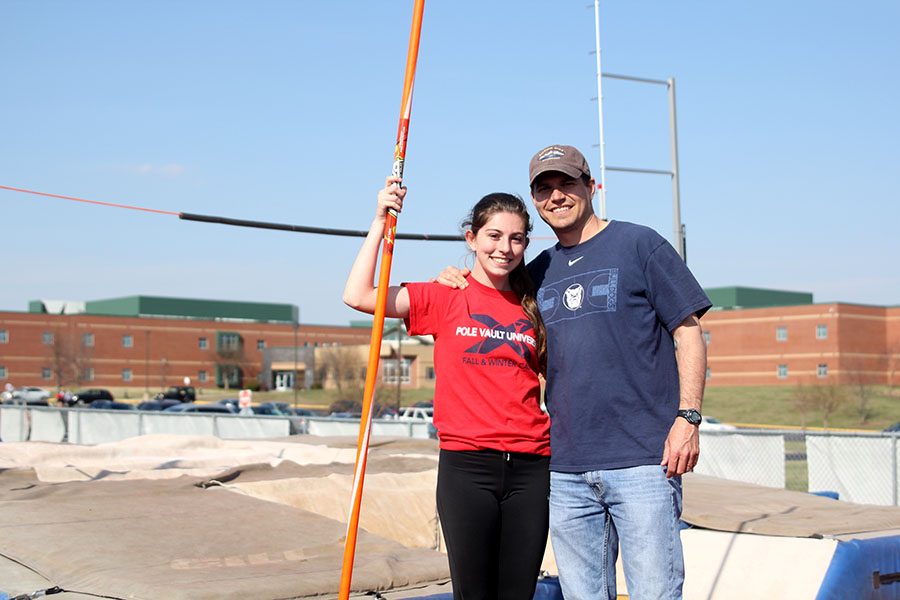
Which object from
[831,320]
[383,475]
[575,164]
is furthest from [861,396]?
[575,164]

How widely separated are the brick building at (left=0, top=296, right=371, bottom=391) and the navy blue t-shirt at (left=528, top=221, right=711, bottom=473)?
6571 cm

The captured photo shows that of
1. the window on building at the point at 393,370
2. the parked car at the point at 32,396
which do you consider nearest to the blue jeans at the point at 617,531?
the parked car at the point at 32,396

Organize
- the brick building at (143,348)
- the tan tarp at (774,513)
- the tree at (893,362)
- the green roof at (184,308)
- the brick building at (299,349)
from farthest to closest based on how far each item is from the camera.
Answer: the green roof at (184,308)
the brick building at (143,348)
the brick building at (299,349)
the tree at (893,362)
the tan tarp at (774,513)

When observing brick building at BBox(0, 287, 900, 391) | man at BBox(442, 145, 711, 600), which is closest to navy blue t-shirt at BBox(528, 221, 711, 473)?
man at BBox(442, 145, 711, 600)

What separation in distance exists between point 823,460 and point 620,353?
10365 mm

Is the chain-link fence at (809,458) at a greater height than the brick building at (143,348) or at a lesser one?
lesser

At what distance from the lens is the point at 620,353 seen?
355 centimetres

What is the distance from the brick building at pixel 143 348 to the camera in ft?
243

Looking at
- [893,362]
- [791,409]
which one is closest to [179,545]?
[791,409]

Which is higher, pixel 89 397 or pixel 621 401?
pixel 621 401

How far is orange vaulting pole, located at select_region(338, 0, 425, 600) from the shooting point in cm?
356

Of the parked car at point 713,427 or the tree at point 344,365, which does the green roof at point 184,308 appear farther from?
the parked car at point 713,427

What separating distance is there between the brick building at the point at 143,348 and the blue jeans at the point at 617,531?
65689 millimetres

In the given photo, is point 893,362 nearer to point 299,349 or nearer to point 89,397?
point 299,349
